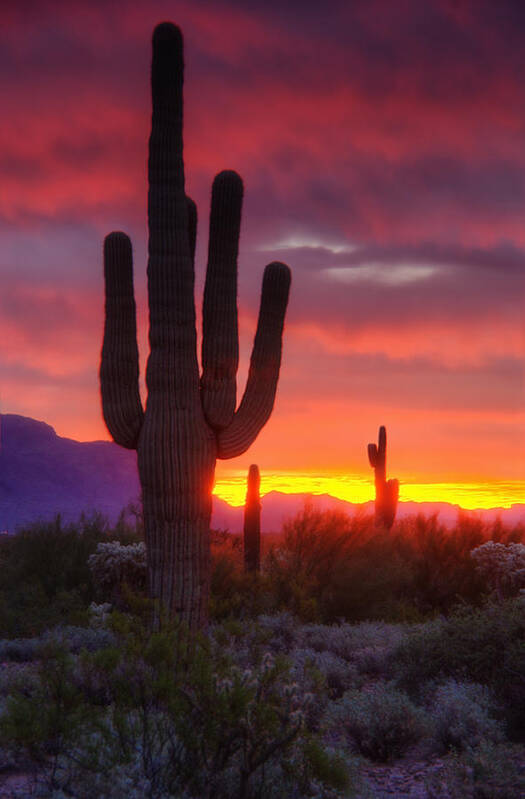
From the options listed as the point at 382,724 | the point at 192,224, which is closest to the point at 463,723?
the point at 382,724

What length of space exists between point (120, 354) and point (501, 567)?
10.7 metres

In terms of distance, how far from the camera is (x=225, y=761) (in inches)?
219

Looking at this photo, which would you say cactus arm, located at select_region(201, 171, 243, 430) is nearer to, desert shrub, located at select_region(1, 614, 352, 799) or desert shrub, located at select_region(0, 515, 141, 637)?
desert shrub, located at select_region(0, 515, 141, 637)

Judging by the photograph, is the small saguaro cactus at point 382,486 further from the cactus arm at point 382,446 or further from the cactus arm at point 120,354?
the cactus arm at point 120,354

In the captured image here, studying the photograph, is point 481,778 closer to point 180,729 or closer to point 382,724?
point 382,724

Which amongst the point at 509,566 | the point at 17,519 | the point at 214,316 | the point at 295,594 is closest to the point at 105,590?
the point at 295,594

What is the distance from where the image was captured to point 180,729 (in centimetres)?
554

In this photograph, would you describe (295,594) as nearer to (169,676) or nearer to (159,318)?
(159,318)

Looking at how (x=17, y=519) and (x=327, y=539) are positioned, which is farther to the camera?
(x=17, y=519)

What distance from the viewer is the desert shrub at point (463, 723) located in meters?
7.46

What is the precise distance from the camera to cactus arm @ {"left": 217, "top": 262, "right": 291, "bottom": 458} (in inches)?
454

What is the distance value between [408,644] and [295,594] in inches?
201

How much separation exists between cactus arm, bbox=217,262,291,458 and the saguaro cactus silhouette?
0.02m

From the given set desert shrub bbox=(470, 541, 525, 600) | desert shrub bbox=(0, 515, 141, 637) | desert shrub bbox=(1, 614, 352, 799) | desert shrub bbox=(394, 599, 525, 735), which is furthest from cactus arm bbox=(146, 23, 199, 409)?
desert shrub bbox=(470, 541, 525, 600)
